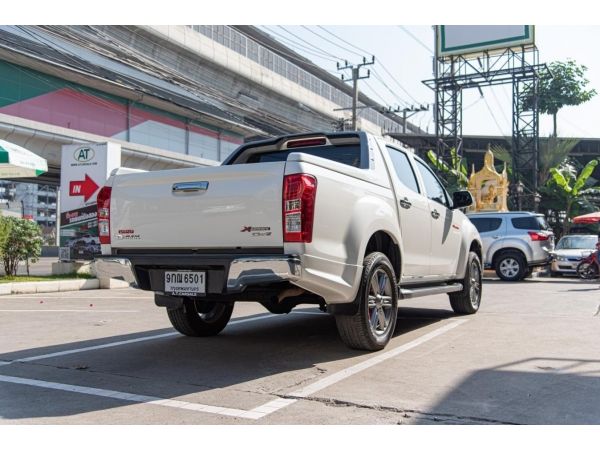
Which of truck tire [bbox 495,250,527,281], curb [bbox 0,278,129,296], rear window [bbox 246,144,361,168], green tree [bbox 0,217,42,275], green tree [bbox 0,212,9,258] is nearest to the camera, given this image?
rear window [bbox 246,144,361,168]

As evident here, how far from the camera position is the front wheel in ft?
54.2

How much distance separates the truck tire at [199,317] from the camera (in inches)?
246

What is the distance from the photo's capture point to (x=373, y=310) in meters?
5.38

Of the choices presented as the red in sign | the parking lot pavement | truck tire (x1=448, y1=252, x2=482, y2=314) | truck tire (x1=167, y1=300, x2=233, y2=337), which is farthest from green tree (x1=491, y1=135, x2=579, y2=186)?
truck tire (x1=167, y1=300, x2=233, y2=337)

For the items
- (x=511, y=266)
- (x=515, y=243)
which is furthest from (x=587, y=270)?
(x=515, y=243)

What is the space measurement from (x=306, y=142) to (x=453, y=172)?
23640 millimetres

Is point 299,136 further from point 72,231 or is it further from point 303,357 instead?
point 72,231

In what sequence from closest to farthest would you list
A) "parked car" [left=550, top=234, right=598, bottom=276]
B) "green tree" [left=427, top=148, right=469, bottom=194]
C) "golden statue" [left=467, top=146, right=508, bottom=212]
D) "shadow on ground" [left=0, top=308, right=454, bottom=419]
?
1. "shadow on ground" [left=0, top=308, right=454, bottom=419]
2. "parked car" [left=550, top=234, right=598, bottom=276]
3. "golden statue" [left=467, top=146, right=508, bottom=212]
4. "green tree" [left=427, top=148, right=469, bottom=194]

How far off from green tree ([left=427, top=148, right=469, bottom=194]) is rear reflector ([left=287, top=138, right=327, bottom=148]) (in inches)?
908

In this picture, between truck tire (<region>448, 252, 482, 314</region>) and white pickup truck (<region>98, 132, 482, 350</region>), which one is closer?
white pickup truck (<region>98, 132, 482, 350</region>)

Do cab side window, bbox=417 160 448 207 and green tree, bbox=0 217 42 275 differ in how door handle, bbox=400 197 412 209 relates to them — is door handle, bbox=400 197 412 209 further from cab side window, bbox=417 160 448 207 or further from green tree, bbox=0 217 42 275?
green tree, bbox=0 217 42 275

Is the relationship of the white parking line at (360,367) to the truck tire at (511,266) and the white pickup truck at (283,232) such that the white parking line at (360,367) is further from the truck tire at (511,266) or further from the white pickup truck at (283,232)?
the truck tire at (511,266)
